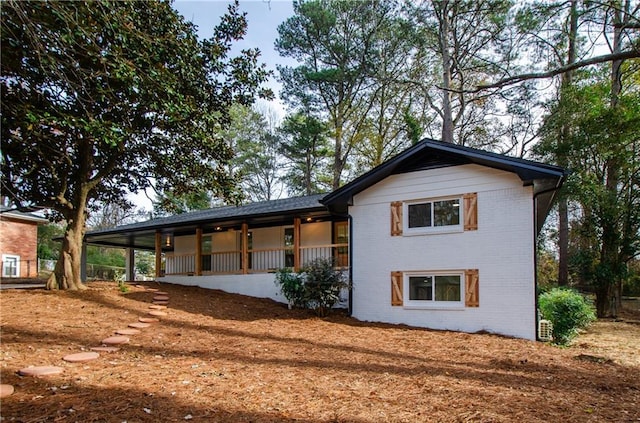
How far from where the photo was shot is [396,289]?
35.1ft

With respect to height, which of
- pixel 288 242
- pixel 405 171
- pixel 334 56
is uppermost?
pixel 334 56

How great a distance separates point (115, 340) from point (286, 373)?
2.88 meters

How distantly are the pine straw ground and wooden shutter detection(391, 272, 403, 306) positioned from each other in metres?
1.47

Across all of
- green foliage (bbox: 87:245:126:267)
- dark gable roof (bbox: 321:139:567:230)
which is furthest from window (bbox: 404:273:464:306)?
green foliage (bbox: 87:245:126:267)

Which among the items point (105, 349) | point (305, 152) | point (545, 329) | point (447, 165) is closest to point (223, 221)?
point (447, 165)

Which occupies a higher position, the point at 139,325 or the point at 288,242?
the point at 288,242

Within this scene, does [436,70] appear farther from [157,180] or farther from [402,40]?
[157,180]

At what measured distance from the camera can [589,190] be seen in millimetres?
15242

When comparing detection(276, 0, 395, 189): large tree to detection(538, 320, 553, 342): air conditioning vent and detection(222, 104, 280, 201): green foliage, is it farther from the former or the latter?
detection(538, 320, 553, 342): air conditioning vent

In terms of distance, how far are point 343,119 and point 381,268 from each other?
1649 centimetres

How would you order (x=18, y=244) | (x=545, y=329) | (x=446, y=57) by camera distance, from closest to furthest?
(x=545, y=329)
(x=446, y=57)
(x=18, y=244)

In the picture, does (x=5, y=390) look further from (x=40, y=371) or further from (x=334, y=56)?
(x=334, y=56)

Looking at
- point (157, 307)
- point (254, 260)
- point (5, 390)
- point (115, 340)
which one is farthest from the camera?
point (254, 260)

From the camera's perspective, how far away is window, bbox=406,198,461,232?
405 inches
